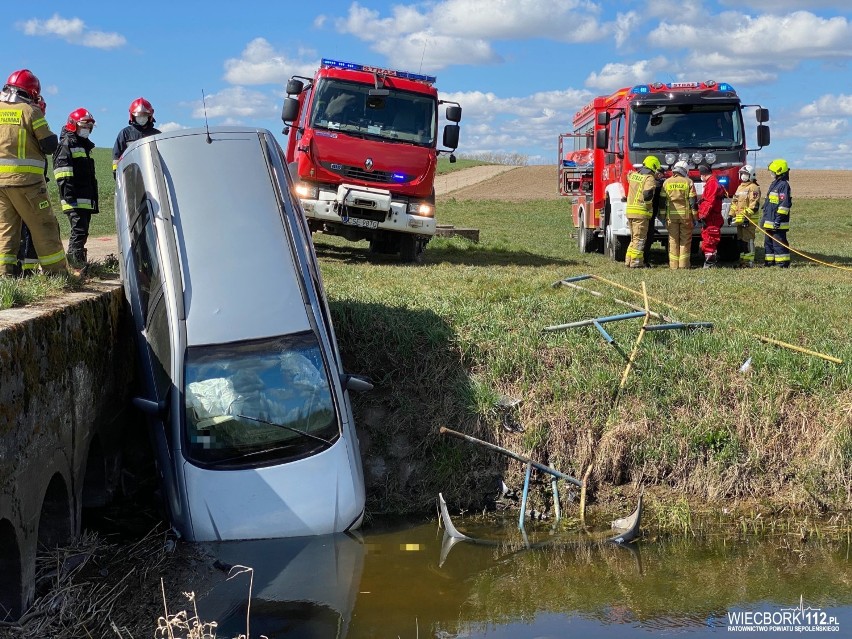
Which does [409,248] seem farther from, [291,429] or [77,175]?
[291,429]

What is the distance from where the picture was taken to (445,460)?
9.39 metres

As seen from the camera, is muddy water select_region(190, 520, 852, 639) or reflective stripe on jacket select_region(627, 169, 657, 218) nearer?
muddy water select_region(190, 520, 852, 639)

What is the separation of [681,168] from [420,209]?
4170 millimetres

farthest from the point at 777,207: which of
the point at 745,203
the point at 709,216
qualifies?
the point at 709,216

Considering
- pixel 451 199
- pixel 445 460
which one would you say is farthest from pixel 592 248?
pixel 451 199

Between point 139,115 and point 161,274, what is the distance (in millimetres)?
4907

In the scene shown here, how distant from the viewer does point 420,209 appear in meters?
15.5

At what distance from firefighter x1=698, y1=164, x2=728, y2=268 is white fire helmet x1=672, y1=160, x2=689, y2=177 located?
486mm

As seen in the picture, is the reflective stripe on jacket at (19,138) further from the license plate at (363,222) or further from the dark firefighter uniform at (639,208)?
the dark firefighter uniform at (639,208)

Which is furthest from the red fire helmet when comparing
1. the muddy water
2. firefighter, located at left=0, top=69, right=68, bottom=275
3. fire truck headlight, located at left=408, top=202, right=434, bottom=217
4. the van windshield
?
fire truck headlight, located at left=408, top=202, right=434, bottom=217

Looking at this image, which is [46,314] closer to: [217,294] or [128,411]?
[217,294]

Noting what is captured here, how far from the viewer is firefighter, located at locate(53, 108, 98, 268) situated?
11.8 metres

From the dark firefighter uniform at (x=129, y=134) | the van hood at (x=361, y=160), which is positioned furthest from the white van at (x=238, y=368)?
the van hood at (x=361, y=160)

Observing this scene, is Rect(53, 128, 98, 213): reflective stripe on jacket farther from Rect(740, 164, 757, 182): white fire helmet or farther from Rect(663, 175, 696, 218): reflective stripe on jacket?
Rect(740, 164, 757, 182): white fire helmet
